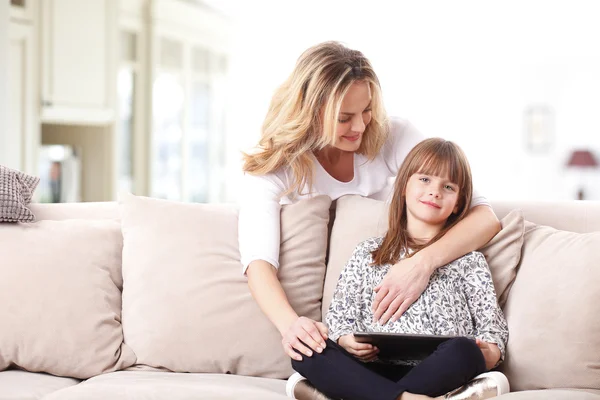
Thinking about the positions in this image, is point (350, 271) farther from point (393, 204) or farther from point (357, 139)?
point (357, 139)

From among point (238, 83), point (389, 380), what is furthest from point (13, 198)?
point (238, 83)

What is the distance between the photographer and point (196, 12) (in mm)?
6500

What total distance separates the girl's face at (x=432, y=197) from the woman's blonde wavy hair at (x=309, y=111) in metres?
0.27

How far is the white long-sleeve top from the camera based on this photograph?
6.76 feet

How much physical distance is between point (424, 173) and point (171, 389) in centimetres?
86

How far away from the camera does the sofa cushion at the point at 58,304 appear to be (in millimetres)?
1976

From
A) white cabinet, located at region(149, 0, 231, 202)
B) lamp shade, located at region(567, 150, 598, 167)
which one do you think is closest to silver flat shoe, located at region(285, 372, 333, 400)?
white cabinet, located at region(149, 0, 231, 202)

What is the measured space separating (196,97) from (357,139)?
456 cm

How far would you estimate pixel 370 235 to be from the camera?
2.09 metres

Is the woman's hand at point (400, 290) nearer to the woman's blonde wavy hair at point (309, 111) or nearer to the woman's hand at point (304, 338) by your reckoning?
the woman's hand at point (304, 338)

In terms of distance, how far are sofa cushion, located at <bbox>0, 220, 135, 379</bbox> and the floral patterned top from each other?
599 mm

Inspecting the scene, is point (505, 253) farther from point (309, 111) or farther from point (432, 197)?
point (309, 111)

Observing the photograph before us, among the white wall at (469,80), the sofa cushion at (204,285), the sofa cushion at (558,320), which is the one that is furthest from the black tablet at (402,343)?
the white wall at (469,80)

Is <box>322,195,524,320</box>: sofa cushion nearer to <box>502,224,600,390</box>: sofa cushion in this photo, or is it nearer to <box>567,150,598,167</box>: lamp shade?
<box>502,224,600,390</box>: sofa cushion
